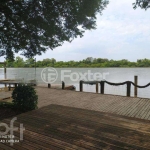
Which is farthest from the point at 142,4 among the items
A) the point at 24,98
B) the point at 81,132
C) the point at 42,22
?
the point at 24,98

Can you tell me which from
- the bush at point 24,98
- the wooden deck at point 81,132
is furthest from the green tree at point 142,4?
the bush at point 24,98

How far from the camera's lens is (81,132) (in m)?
2.79

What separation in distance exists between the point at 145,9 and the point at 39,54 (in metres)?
4.05

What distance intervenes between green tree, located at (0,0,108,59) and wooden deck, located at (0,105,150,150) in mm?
2816

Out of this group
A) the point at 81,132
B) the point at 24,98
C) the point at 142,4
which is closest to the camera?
the point at 81,132

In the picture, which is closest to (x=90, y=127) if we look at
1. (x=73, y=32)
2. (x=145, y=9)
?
(x=145, y=9)

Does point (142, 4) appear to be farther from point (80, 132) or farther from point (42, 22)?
point (80, 132)

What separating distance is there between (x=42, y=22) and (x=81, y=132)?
11.9 feet

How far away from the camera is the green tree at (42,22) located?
449cm

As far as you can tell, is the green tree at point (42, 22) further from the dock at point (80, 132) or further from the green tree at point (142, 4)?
the dock at point (80, 132)

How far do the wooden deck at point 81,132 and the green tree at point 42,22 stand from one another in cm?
282

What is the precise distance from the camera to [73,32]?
525cm

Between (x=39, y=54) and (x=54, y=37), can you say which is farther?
(x=39, y=54)

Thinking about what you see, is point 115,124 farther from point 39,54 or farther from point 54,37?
point 39,54
